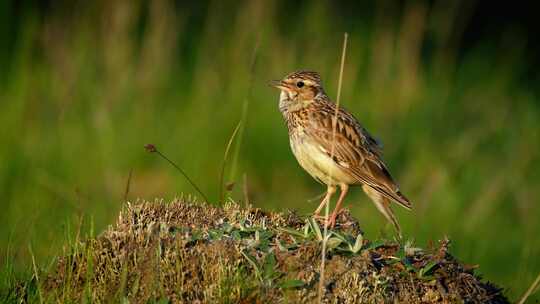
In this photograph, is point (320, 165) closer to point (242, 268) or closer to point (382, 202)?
point (382, 202)

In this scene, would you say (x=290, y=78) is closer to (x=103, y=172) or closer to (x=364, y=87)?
(x=103, y=172)

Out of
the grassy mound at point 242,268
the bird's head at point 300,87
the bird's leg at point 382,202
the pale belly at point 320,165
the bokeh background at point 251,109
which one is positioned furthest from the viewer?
the bokeh background at point 251,109

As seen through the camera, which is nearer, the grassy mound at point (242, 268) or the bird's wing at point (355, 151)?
the grassy mound at point (242, 268)

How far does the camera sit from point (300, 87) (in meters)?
8.08

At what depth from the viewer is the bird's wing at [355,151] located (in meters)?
7.39

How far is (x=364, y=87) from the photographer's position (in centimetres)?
1341

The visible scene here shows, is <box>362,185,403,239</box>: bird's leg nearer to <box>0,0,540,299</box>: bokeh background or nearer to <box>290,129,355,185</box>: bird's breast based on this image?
<box>290,129,355,185</box>: bird's breast

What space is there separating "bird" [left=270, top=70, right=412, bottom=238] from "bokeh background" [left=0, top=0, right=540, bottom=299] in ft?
7.36

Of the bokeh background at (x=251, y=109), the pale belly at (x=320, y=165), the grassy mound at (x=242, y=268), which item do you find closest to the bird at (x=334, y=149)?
the pale belly at (x=320, y=165)

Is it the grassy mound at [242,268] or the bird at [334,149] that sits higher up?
the bird at [334,149]

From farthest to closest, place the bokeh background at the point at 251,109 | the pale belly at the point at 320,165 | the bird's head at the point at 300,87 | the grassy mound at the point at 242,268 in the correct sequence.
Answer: the bokeh background at the point at 251,109, the bird's head at the point at 300,87, the pale belly at the point at 320,165, the grassy mound at the point at 242,268

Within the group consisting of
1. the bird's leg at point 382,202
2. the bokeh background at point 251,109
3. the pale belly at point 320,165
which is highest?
the bokeh background at point 251,109

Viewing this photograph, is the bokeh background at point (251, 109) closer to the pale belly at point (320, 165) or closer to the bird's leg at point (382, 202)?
the bird's leg at point (382, 202)

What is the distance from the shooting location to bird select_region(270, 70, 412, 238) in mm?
7371
